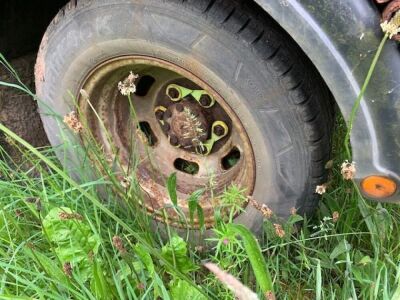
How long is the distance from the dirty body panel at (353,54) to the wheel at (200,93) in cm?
19

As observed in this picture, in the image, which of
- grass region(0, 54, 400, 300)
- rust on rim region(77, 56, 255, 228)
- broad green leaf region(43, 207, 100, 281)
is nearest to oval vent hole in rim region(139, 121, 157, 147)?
rust on rim region(77, 56, 255, 228)

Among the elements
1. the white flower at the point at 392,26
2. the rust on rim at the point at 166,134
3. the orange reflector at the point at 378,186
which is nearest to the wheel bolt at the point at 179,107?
Answer: the rust on rim at the point at 166,134

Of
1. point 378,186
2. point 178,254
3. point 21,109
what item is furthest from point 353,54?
point 21,109

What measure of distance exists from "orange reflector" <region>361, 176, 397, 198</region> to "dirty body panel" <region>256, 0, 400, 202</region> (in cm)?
8

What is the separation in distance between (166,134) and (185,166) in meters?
0.15

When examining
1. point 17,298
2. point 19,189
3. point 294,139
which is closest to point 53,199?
point 19,189

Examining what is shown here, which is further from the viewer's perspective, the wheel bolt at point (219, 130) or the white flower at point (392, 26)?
the wheel bolt at point (219, 130)

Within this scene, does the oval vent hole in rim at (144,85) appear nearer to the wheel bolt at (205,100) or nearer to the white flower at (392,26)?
the wheel bolt at (205,100)

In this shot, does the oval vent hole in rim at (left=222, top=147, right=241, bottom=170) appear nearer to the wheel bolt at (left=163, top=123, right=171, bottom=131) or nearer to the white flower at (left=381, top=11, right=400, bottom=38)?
the wheel bolt at (left=163, top=123, right=171, bottom=131)

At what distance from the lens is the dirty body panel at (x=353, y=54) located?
1.39 m

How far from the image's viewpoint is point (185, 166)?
2.19m

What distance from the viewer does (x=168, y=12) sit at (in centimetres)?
167

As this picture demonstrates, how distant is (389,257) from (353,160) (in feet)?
1.34

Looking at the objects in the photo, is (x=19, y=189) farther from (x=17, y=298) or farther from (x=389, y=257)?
(x=389, y=257)
